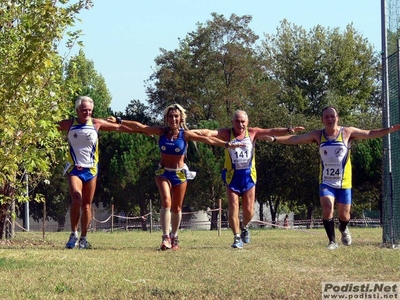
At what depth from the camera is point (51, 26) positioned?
492 inches

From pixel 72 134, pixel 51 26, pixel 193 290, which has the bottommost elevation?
pixel 193 290

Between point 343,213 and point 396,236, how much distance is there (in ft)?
7.33

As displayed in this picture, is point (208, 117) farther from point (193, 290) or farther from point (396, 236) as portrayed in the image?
point (193, 290)

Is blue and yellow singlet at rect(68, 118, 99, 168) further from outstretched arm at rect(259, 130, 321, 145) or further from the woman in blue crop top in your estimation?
outstretched arm at rect(259, 130, 321, 145)

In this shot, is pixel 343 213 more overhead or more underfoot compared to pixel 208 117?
more underfoot

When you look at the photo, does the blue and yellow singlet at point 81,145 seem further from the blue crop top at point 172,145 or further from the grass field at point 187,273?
the grass field at point 187,273

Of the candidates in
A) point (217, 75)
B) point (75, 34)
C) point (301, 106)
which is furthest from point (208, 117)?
point (75, 34)

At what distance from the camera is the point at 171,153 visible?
14.1 m

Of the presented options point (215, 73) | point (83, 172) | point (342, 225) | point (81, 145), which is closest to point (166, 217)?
point (83, 172)

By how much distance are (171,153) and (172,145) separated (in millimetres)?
152

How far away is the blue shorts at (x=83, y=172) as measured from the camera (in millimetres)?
13905

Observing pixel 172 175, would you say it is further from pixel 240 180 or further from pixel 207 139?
pixel 240 180

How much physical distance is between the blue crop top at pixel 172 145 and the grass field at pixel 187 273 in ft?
5.63

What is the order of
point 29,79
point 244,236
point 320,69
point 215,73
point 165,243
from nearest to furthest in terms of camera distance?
point 29,79
point 165,243
point 244,236
point 215,73
point 320,69
